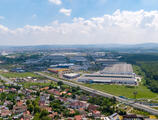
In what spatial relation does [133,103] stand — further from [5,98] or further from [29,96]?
[5,98]

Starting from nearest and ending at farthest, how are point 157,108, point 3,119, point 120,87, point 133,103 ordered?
point 3,119, point 157,108, point 133,103, point 120,87

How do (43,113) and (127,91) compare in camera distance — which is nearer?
(43,113)

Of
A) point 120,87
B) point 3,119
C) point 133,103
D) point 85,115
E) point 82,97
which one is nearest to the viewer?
point 3,119

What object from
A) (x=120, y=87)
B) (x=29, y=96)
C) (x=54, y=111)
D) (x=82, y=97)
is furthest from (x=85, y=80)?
(x=54, y=111)

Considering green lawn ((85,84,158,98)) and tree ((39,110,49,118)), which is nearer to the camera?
tree ((39,110,49,118))

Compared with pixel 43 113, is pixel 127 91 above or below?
below

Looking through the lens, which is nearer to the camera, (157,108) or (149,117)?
(149,117)

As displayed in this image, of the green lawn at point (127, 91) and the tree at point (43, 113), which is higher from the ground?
the tree at point (43, 113)

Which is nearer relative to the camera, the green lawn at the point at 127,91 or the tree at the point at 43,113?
the tree at the point at 43,113

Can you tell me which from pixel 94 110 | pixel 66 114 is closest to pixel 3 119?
pixel 66 114

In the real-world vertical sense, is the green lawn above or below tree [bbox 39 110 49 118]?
below

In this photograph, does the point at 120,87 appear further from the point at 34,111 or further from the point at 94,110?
the point at 34,111
